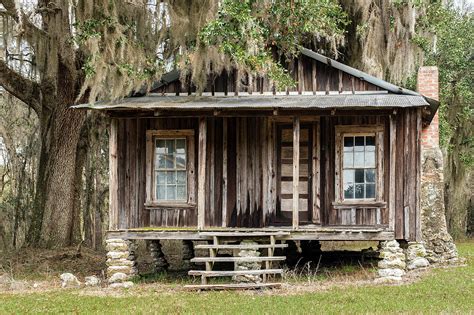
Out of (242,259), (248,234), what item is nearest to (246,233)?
(248,234)

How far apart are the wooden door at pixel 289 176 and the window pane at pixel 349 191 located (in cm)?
79

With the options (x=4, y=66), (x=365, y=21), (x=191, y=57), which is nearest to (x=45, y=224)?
Result: (x=4, y=66)

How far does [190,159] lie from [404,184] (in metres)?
4.66

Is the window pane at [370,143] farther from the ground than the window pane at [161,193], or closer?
farther from the ground

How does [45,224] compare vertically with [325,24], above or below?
below

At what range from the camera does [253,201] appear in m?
15.5

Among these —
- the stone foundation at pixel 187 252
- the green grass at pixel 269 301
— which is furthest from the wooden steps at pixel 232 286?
the stone foundation at pixel 187 252

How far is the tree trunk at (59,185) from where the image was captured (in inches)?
745

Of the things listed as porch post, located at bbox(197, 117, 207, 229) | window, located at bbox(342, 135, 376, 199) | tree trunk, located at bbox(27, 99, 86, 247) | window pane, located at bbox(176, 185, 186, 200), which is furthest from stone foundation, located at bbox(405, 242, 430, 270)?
tree trunk, located at bbox(27, 99, 86, 247)

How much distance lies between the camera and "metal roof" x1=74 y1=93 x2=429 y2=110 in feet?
46.2

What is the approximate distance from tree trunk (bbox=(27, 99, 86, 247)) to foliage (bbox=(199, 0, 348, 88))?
600 cm

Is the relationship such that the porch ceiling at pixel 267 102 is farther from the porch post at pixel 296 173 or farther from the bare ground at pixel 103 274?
the bare ground at pixel 103 274

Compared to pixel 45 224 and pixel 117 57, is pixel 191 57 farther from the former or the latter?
pixel 45 224

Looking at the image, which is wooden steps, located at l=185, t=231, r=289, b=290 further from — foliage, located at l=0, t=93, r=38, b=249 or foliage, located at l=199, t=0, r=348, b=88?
foliage, located at l=0, t=93, r=38, b=249
